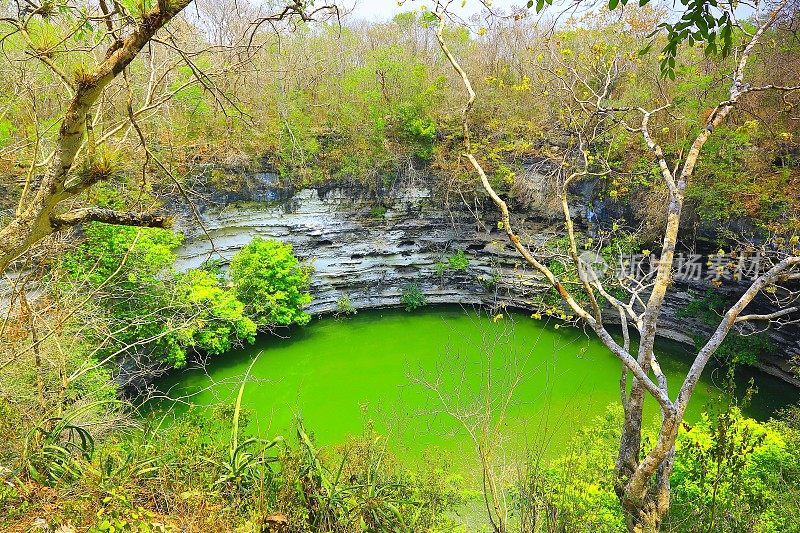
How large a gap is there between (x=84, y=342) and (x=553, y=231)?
8888 millimetres

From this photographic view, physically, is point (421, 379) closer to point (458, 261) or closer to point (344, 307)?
point (344, 307)

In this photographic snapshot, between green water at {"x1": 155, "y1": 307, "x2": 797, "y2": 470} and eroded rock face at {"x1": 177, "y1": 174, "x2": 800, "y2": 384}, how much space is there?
33.7 inches

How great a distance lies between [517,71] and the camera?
11.8 m

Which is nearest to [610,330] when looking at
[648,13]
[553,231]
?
[553,231]

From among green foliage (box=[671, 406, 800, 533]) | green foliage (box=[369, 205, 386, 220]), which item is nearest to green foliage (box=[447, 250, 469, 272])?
green foliage (box=[369, 205, 386, 220])

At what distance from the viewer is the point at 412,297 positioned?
10.9 metres

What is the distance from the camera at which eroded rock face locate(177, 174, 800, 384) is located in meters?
10.2

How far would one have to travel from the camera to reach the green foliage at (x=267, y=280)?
29.0 feet

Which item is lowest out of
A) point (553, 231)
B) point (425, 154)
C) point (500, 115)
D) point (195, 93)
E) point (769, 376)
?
point (769, 376)

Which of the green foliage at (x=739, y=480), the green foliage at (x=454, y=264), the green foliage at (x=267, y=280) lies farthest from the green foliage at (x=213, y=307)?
the green foliage at (x=739, y=480)

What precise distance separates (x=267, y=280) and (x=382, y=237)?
314 cm

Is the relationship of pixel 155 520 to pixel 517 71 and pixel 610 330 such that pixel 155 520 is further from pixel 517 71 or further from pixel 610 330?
pixel 517 71

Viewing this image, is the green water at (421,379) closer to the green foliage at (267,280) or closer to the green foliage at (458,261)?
the green foliage at (267,280)

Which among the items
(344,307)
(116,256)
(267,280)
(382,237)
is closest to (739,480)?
(116,256)
